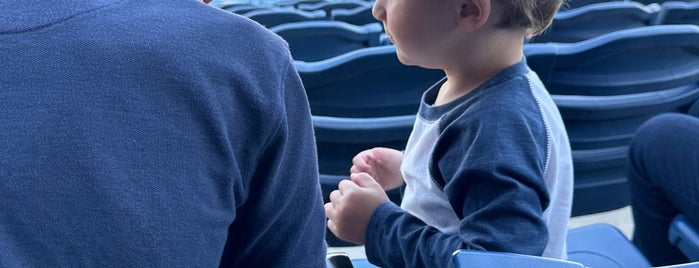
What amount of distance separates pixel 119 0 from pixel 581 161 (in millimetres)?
1313

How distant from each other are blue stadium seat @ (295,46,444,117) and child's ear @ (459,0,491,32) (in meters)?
0.68

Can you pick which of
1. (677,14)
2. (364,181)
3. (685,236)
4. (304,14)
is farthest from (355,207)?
(304,14)

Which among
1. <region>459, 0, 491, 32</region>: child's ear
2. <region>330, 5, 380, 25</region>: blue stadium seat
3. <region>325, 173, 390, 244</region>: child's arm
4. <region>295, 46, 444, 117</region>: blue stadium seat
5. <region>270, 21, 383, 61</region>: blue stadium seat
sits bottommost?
<region>330, 5, 380, 25</region>: blue stadium seat

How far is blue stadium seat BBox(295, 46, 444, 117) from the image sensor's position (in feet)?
4.79

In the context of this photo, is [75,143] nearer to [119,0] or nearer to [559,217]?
[119,0]

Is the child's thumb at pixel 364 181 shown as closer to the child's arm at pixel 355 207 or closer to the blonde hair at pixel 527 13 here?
the child's arm at pixel 355 207

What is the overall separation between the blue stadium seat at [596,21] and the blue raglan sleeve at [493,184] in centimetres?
257

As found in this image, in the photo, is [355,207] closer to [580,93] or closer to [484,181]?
[484,181]

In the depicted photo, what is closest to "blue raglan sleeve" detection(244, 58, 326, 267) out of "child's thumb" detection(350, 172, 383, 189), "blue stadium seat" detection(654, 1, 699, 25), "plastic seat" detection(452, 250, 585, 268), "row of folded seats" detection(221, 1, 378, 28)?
"plastic seat" detection(452, 250, 585, 268)

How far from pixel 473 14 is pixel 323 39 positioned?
2.36m

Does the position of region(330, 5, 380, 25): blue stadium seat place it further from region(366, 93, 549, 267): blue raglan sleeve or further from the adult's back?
the adult's back

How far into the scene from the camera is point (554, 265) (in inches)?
15.6

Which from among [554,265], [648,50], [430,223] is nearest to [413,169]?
[430,223]

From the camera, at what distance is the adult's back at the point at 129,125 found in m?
0.35
